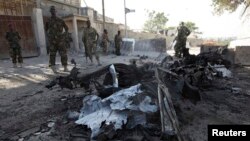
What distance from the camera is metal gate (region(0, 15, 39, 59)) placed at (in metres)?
12.6

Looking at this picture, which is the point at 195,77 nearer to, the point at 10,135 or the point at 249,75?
the point at 249,75

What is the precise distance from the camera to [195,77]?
5.71 metres

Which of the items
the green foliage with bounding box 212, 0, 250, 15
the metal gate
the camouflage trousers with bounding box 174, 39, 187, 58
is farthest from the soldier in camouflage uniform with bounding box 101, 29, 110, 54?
the green foliage with bounding box 212, 0, 250, 15

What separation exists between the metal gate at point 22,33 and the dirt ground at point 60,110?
6.81m

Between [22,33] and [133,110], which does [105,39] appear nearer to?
[22,33]

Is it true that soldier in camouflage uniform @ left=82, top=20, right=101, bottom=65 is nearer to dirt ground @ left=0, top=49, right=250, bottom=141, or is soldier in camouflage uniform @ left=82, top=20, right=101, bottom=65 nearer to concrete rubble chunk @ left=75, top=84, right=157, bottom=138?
dirt ground @ left=0, top=49, right=250, bottom=141

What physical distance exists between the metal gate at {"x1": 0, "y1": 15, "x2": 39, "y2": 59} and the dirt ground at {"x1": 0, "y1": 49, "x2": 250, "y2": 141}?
268 inches

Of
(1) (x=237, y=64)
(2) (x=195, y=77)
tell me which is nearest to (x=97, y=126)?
(2) (x=195, y=77)

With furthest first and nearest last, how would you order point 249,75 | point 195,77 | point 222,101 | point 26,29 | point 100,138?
point 26,29
point 249,75
point 195,77
point 222,101
point 100,138

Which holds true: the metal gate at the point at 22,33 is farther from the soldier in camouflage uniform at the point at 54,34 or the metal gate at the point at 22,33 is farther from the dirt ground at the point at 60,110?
the dirt ground at the point at 60,110

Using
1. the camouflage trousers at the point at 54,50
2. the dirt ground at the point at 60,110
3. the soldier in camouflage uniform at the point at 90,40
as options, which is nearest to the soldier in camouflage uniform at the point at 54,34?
the camouflage trousers at the point at 54,50

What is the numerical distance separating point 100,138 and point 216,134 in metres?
1.41

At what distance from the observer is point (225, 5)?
18281 mm

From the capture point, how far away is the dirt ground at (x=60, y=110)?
3.45m
